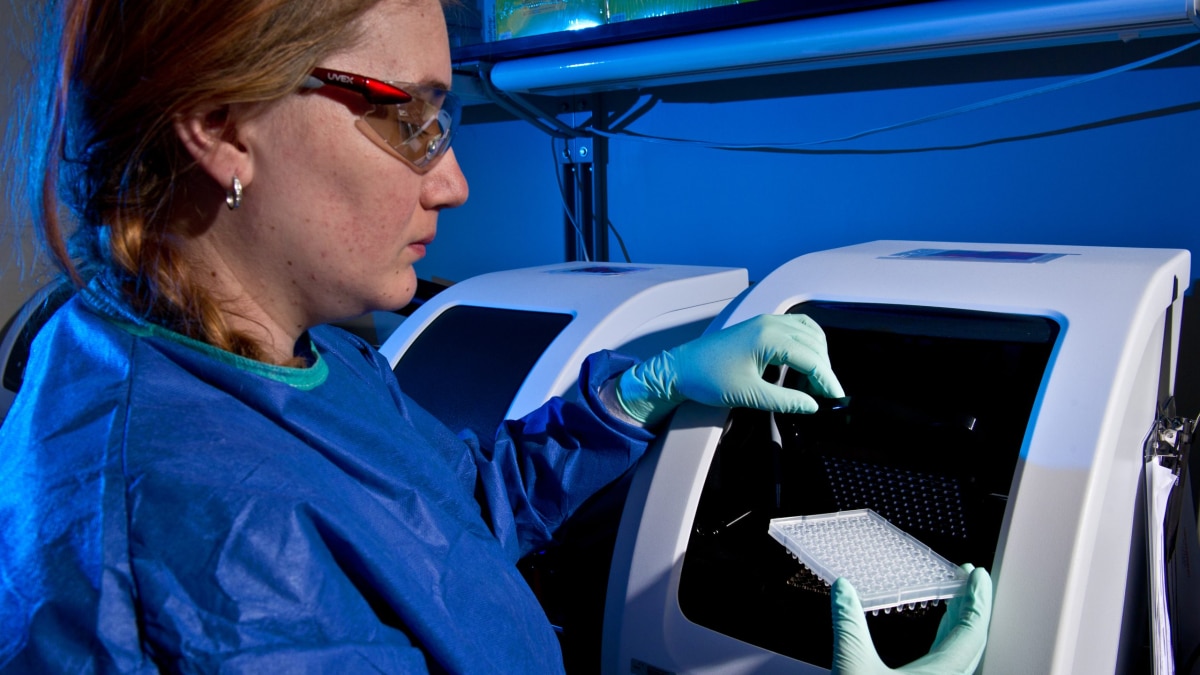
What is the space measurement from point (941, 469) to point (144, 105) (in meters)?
0.75

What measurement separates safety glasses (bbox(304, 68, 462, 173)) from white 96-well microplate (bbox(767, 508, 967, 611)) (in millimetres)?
481

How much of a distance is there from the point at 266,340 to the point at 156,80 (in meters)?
0.21

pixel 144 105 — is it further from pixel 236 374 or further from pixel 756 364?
pixel 756 364

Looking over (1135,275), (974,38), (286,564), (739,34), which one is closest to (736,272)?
(739,34)

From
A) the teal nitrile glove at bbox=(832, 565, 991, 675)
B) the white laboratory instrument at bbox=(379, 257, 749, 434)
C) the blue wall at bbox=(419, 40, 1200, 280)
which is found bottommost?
the teal nitrile glove at bbox=(832, 565, 991, 675)

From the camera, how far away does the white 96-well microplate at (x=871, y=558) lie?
0.74 meters

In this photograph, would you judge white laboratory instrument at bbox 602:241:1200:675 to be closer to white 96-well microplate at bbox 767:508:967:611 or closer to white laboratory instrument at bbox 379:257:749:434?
white 96-well microplate at bbox 767:508:967:611

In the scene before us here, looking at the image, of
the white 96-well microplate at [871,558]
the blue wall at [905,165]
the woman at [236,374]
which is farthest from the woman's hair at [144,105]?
the blue wall at [905,165]

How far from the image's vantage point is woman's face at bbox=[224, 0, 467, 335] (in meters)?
0.62

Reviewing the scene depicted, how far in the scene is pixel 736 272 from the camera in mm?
1405

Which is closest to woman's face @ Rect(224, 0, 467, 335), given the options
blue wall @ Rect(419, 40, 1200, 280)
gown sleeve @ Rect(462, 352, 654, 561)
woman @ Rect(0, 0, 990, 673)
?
woman @ Rect(0, 0, 990, 673)

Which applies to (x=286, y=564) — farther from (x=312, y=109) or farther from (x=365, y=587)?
(x=312, y=109)

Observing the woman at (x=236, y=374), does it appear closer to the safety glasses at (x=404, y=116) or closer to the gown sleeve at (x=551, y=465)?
the safety glasses at (x=404, y=116)

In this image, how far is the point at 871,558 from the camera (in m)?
0.78
